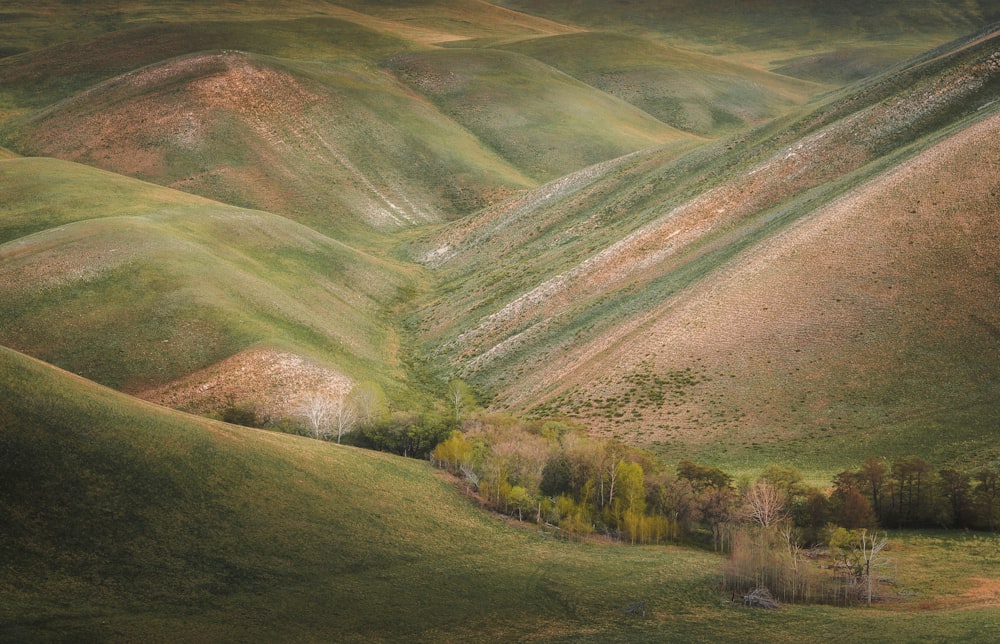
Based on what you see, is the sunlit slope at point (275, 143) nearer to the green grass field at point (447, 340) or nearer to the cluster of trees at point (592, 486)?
the green grass field at point (447, 340)

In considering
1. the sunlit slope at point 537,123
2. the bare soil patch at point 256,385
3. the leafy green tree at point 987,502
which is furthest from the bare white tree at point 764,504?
the sunlit slope at point 537,123

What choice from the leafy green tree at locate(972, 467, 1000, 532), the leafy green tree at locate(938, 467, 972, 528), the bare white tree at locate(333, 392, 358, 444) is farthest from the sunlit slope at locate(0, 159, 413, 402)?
the leafy green tree at locate(972, 467, 1000, 532)

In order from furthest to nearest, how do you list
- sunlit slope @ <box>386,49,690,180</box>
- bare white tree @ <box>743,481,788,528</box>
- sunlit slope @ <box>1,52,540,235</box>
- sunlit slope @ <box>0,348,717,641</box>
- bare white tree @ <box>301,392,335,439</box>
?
sunlit slope @ <box>386,49,690,180</box> → sunlit slope @ <box>1,52,540,235</box> → bare white tree @ <box>301,392,335,439</box> → bare white tree @ <box>743,481,788,528</box> → sunlit slope @ <box>0,348,717,641</box>

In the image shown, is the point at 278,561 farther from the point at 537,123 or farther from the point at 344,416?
the point at 537,123

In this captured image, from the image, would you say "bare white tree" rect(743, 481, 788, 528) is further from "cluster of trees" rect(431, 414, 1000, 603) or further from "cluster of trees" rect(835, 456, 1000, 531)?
"cluster of trees" rect(835, 456, 1000, 531)

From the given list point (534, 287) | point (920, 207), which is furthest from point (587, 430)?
point (920, 207)

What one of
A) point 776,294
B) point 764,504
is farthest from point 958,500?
point 776,294

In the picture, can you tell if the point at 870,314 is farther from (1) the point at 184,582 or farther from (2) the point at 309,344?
(1) the point at 184,582
